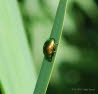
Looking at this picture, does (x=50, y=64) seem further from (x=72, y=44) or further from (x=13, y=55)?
(x=72, y=44)

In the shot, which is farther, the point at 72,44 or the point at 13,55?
the point at 72,44

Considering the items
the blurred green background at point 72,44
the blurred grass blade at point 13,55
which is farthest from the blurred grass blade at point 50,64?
the blurred green background at point 72,44

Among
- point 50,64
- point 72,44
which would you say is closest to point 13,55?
point 50,64

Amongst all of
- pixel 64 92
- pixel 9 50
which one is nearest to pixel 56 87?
pixel 64 92

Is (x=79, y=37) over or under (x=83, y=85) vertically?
over

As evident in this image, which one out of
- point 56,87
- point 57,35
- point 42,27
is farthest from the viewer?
point 56,87

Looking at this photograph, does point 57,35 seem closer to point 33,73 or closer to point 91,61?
point 33,73

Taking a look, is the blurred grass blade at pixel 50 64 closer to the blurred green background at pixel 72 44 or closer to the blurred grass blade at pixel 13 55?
the blurred grass blade at pixel 13 55
